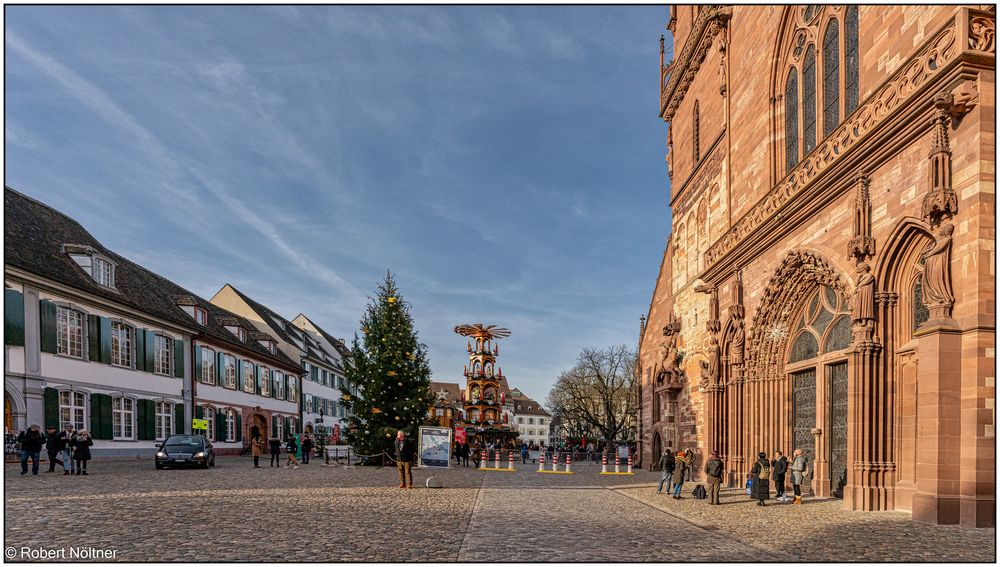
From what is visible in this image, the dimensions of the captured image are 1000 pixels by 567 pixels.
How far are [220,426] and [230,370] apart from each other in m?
3.39

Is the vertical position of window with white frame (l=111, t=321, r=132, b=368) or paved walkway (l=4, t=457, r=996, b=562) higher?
window with white frame (l=111, t=321, r=132, b=368)

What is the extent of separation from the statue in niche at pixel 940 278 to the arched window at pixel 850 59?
15.1ft

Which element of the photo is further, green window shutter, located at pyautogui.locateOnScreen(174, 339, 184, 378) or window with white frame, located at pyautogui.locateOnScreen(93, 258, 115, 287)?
green window shutter, located at pyautogui.locateOnScreen(174, 339, 184, 378)

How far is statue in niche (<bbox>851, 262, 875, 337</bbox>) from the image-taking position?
1378 cm

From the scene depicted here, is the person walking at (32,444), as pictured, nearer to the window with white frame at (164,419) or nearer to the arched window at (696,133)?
the window with white frame at (164,419)

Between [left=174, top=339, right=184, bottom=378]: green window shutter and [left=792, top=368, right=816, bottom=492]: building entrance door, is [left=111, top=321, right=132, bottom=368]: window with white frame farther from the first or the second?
[left=792, top=368, right=816, bottom=492]: building entrance door

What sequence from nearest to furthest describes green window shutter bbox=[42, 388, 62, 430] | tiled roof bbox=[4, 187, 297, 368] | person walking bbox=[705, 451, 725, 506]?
1. person walking bbox=[705, 451, 725, 506]
2. green window shutter bbox=[42, 388, 62, 430]
3. tiled roof bbox=[4, 187, 297, 368]

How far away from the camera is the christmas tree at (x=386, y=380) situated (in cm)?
2922

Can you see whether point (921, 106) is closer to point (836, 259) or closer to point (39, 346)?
point (836, 259)

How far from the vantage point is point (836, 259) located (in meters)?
15.3

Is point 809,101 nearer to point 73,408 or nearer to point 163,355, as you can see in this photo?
point 73,408

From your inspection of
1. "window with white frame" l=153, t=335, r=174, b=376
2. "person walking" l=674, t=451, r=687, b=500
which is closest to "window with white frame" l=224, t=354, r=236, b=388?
"window with white frame" l=153, t=335, r=174, b=376

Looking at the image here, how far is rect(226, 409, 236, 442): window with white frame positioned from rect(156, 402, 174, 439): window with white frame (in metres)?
6.60

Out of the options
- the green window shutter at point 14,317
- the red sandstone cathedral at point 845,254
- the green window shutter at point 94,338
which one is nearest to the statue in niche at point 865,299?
the red sandstone cathedral at point 845,254
